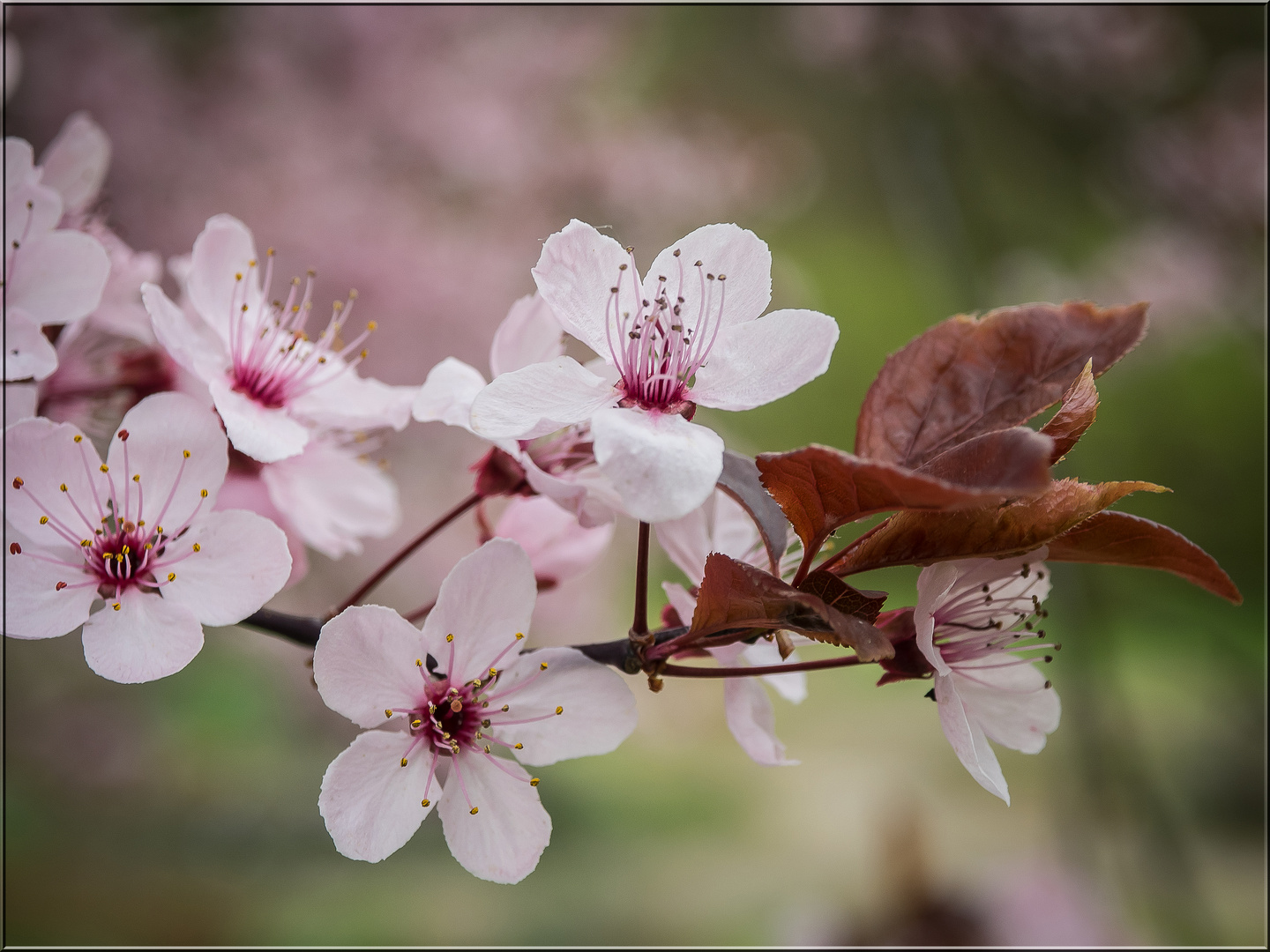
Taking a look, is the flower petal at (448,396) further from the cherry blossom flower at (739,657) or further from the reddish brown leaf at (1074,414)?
the reddish brown leaf at (1074,414)

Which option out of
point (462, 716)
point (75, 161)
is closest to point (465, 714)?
point (462, 716)

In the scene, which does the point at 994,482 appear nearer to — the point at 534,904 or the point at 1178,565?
the point at 1178,565

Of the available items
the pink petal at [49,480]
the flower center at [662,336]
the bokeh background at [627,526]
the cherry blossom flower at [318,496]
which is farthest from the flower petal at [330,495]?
the bokeh background at [627,526]

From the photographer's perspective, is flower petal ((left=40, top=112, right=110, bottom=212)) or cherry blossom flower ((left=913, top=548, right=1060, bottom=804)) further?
flower petal ((left=40, top=112, right=110, bottom=212))

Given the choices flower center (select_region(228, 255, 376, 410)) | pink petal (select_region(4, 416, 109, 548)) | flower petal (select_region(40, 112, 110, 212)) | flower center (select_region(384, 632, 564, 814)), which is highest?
flower petal (select_region(40, 112, 110, 212))

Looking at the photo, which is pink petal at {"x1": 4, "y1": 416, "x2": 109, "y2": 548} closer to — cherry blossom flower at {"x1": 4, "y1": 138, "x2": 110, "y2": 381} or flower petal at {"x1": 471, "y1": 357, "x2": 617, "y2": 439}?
cherry blossom flower at {"x1": 4, "y1": 138, "x2": 110, "y2": 381}

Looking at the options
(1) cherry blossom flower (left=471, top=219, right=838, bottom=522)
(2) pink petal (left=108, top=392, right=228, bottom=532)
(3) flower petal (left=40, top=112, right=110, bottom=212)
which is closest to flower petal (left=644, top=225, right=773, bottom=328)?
(1) cherry blossom flower (left=471, top=219, right=838, bottom=522)
